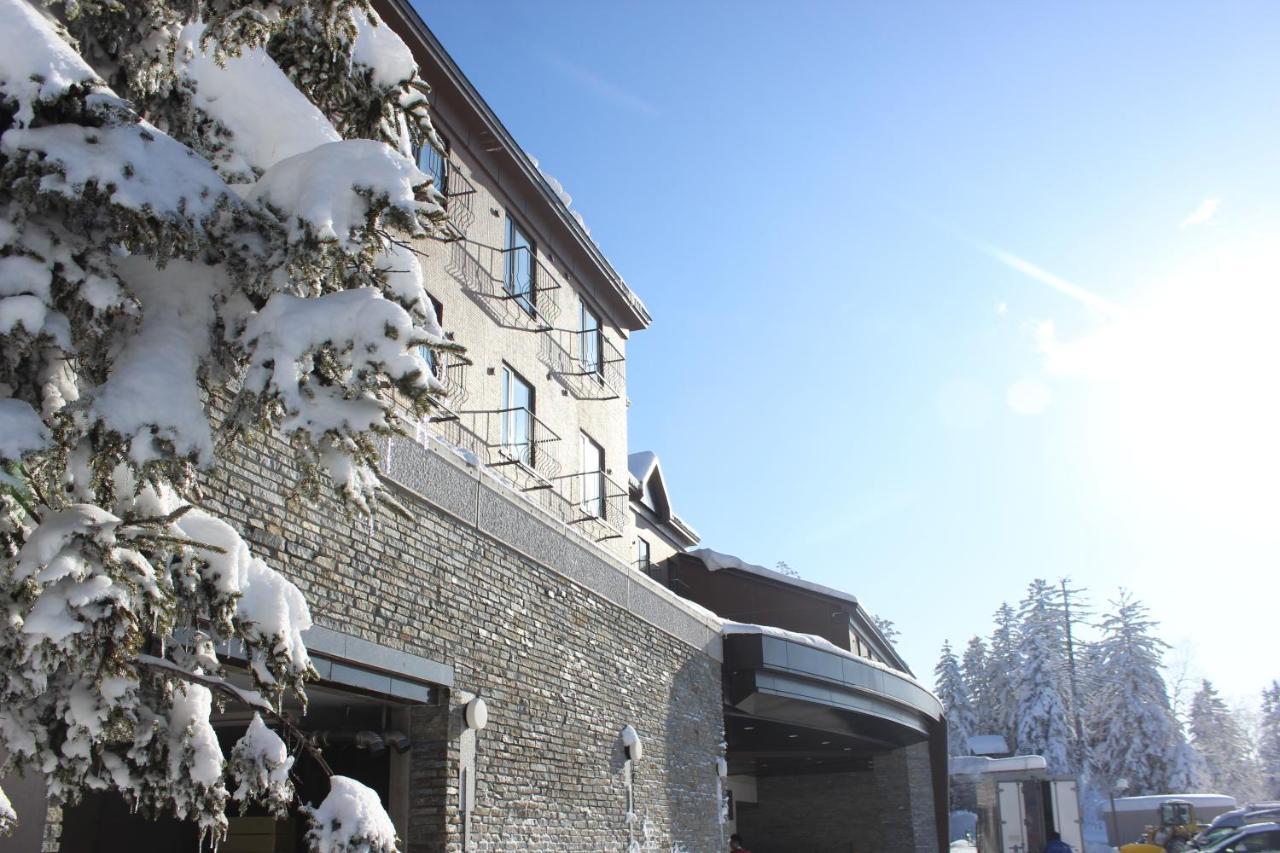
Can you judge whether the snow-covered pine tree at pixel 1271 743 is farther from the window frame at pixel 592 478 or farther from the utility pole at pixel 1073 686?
the window frame at pixel 592 478

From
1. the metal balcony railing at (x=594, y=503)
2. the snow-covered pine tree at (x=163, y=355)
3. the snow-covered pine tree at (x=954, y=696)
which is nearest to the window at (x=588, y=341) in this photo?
the metal balcony railing at (x=594, y=503)

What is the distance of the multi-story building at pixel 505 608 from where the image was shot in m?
10.4

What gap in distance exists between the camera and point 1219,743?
76875mm

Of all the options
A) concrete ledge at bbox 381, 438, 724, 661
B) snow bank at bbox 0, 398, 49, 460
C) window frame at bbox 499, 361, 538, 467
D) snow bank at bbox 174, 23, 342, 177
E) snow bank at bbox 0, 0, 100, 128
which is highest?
window frame at bbox 499, 361, 538, 467

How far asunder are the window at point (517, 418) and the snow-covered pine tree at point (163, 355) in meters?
11.6

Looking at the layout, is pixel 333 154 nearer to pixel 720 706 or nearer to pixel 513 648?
pixel 513 648

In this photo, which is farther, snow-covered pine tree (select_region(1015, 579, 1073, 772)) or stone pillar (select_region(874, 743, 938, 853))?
snow-covered pine tree (select_region(1015, 579, 1073, 772))

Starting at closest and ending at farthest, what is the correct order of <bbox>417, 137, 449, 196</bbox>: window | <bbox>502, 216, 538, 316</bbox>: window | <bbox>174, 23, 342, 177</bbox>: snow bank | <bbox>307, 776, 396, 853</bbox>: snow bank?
<bbox>307, 776, 396, 853</bbox>: snow bank → <bbox>174, 23, 342, 177</bbox>: snow bank → <bbox>417, 137, 449, 196</bbox>: window → <bbox>502, 216, 538, 316</bbox>: window

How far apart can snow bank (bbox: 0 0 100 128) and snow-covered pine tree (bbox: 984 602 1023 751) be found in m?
63.0

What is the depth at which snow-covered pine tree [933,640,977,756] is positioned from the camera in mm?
65250

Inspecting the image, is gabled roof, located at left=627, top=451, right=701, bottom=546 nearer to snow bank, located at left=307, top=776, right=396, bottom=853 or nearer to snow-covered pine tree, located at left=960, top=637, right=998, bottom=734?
snow bank, located at left=307, top=776, right=396, bottom=853

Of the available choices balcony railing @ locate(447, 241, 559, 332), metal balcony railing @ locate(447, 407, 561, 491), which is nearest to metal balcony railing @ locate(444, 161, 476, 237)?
balcony railing @ locate(447, 241, 559, 332)

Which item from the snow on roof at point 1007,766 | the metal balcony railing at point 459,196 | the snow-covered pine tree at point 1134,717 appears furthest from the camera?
the snow-covered pine tree at point 1134,717

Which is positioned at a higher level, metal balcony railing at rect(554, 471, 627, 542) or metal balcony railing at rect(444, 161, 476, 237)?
metal balcony railing at rect(444, 161, 476, 237)
